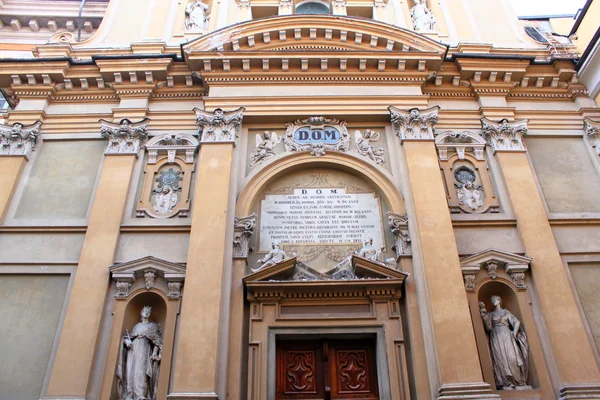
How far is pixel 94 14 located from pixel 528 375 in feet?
53.3

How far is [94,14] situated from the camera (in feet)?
56.4

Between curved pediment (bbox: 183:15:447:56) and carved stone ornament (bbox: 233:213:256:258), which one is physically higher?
curved pediment (bbox: 183:15:447:56)

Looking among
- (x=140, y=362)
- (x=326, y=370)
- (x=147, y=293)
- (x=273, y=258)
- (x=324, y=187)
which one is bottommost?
(x=326, y=370)

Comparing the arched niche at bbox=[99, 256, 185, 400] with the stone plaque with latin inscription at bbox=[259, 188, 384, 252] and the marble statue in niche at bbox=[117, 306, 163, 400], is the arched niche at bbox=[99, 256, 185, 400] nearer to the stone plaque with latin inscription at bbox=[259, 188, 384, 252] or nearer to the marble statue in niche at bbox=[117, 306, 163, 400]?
the marble statue in niche at bbox=[117, 306, 163, 400]

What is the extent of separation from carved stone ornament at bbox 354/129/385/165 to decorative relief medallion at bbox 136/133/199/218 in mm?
3887

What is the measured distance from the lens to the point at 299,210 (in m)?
11.8

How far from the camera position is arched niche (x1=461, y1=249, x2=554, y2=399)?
9.77m

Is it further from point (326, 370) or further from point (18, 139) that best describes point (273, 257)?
point (18, 139)

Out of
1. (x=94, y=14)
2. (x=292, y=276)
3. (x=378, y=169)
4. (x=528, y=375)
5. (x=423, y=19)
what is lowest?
(x=528, y=375)

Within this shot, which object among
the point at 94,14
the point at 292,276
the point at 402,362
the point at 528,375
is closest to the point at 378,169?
the point at 292,276

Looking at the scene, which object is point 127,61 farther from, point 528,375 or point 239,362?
point 528,375

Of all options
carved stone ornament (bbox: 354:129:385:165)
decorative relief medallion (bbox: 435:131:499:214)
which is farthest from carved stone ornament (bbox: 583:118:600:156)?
carved stone ornament (bbox: 354:129:385:165)

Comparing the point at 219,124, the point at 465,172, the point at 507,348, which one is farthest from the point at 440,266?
the point at 219,124

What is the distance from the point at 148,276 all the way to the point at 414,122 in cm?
694
